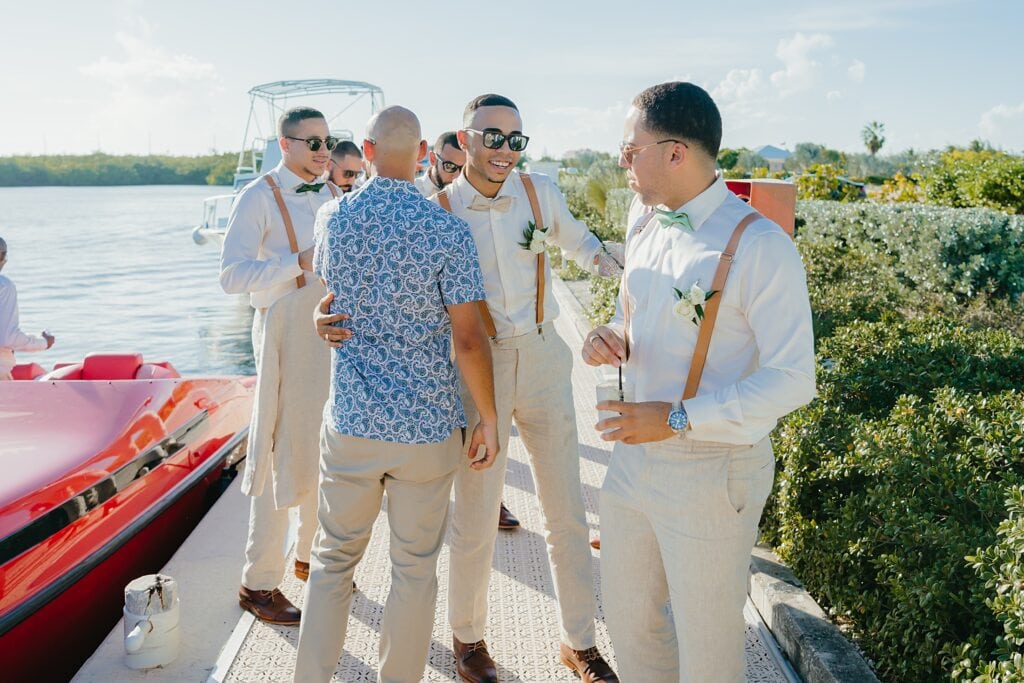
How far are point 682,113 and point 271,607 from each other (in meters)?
2.98

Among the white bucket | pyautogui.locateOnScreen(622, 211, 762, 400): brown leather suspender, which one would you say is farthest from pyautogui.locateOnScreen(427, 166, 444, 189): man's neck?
pyautogui.locateOnScreen(622, 211, 762, 400): brown leather suspender

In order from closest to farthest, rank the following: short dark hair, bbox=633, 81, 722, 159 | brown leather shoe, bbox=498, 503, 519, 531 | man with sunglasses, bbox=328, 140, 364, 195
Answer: short dark hair, bbox=633, 81, 722, 159 < brown leather shoe, bbox=498, 503, 519, 531 < man with sunglasses, bbox=328, 140, 364, 195

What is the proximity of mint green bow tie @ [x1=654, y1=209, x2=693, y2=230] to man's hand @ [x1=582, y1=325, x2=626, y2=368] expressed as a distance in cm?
37

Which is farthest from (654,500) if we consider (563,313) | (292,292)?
(563,313)

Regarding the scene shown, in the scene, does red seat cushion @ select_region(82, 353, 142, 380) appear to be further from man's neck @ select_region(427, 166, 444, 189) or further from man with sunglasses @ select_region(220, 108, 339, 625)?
man with sunglasses @ select_region(220, 108, 339, 625)

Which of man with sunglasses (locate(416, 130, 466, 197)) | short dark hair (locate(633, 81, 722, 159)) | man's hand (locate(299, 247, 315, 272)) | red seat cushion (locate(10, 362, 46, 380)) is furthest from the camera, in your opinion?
red seat cushion (locate(10, 362, 46, 380))

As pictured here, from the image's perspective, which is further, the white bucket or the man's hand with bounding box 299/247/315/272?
the man's hand with bounding box 299/247/315/272

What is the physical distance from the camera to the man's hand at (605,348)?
8.62 feet

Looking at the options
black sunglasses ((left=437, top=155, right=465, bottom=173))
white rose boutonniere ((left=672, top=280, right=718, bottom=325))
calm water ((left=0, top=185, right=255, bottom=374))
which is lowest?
calm water ((left=0, top=185, right=255, bottom=374))

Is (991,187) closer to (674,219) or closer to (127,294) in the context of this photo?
(674,219)

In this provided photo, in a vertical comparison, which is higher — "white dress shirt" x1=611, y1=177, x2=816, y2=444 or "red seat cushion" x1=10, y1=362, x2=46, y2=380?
"white dress shirt" x1=611, y1=177, x2=816, y2=444

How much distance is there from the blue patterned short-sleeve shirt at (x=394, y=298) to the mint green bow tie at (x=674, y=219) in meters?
0.70

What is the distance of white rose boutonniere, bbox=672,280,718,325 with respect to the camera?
2348mm

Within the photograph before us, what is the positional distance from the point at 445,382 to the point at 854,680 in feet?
5.99
